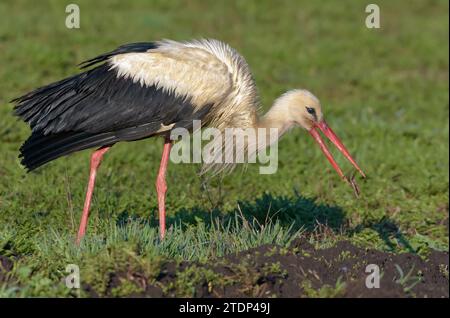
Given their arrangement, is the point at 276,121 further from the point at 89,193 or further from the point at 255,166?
the point at 255,166

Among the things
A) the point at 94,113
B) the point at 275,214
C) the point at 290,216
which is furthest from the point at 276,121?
the point at 94,113

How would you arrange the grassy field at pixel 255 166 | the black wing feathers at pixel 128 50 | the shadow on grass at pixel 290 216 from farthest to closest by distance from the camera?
the shadow on grass at pixel 290 216 < the black wing feathers at pixel 128 50 < the grassy field at pixel 255 166

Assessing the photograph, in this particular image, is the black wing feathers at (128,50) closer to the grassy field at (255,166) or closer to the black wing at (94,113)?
the black wing at (94,113)

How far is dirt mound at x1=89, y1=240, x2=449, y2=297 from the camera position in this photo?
4.55 meters

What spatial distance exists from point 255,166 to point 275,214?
5.84 feet

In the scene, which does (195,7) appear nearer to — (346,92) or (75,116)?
(346,92)

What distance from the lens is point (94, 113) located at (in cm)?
584

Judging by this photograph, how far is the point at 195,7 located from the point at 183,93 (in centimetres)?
831

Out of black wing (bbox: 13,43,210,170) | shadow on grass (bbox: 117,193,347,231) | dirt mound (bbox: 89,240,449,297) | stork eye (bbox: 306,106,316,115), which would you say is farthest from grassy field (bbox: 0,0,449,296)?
stork eye (bbox: 306,106,316,115)

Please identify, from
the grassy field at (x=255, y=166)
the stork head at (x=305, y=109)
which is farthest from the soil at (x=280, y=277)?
the stork head at (x=305, y=109)

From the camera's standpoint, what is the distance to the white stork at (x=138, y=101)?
229 inches

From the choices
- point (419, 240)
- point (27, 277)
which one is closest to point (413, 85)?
point (419, 240)

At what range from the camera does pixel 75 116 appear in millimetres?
5797

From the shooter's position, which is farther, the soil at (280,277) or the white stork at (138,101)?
the white stork at (138,101)
